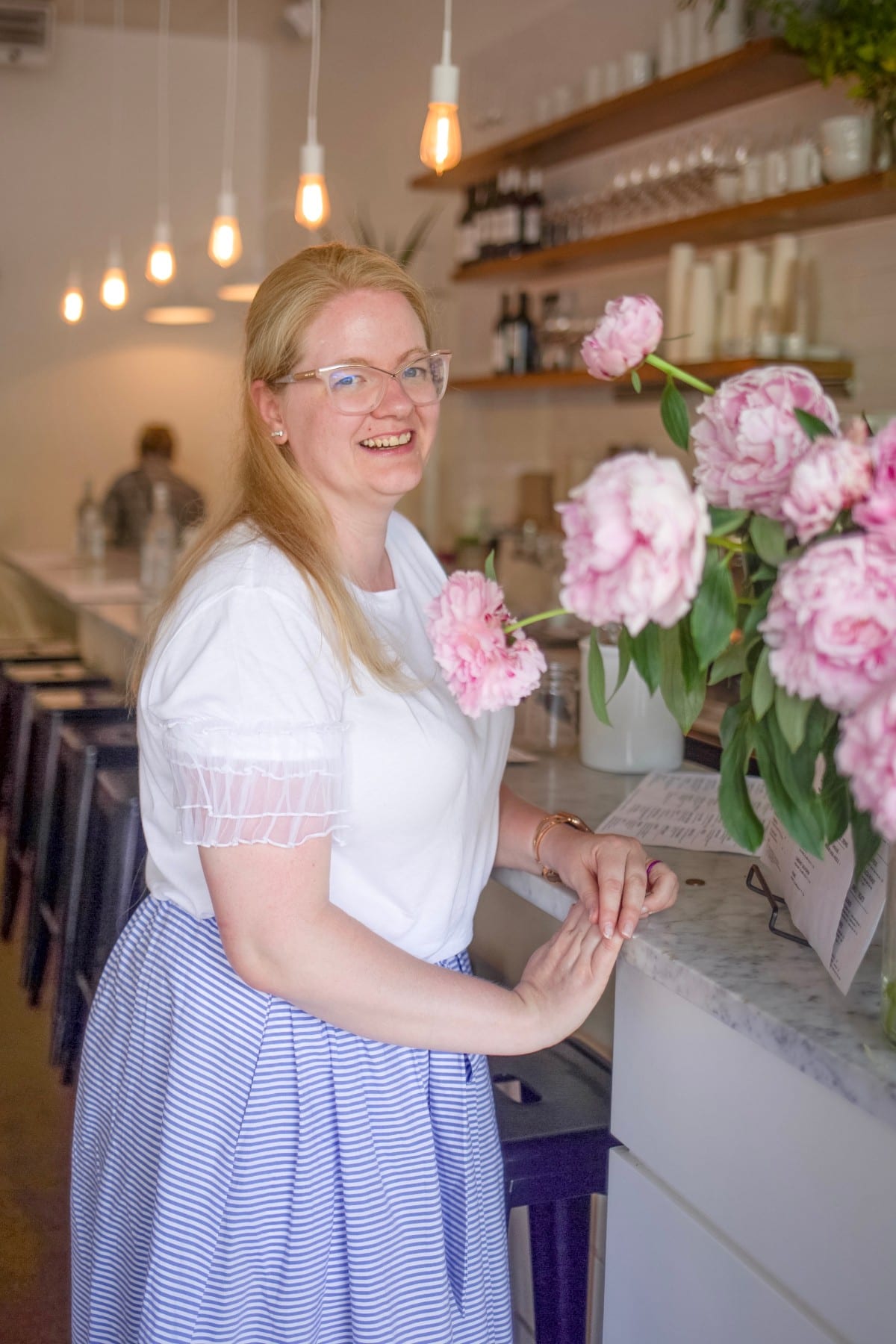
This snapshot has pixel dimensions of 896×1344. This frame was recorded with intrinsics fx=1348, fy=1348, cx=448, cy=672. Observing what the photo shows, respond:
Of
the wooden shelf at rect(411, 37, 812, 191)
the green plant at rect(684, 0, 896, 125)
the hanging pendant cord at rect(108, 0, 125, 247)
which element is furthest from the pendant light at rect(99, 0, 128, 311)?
the green plant at rect(684, 0, 896, 125)

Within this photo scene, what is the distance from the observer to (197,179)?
832 cm

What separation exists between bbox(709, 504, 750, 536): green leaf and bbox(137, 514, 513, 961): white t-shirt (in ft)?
1.48

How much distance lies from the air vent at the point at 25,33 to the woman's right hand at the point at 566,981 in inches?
282

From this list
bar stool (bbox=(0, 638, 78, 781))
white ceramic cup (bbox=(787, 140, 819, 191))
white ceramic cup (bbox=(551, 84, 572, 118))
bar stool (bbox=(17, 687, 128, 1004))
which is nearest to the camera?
bar stool (bbox=(17, 687, 128, 1004))

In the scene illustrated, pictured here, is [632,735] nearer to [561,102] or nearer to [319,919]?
[319,919]

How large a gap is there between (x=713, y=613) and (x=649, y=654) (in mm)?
64

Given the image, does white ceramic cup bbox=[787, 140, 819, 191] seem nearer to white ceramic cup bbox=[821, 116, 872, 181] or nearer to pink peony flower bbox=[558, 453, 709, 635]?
white ceramic cup bbox=[821, 116, 872, 181]

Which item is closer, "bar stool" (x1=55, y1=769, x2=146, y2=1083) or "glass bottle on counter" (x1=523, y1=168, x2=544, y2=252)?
"bar stool" (x1=55, y1=769, x2=146, y2=1083)

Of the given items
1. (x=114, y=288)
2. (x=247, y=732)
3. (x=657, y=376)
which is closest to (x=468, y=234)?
(x=114, y=288)

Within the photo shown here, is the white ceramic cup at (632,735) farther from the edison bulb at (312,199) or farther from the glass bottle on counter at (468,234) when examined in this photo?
the glass bottle on counter at (468,234)

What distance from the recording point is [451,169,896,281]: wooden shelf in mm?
3336

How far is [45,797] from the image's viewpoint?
3.28 metres

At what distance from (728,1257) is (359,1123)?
383 millimetres

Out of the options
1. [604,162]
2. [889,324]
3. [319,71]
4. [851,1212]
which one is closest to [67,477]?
[319,71]
